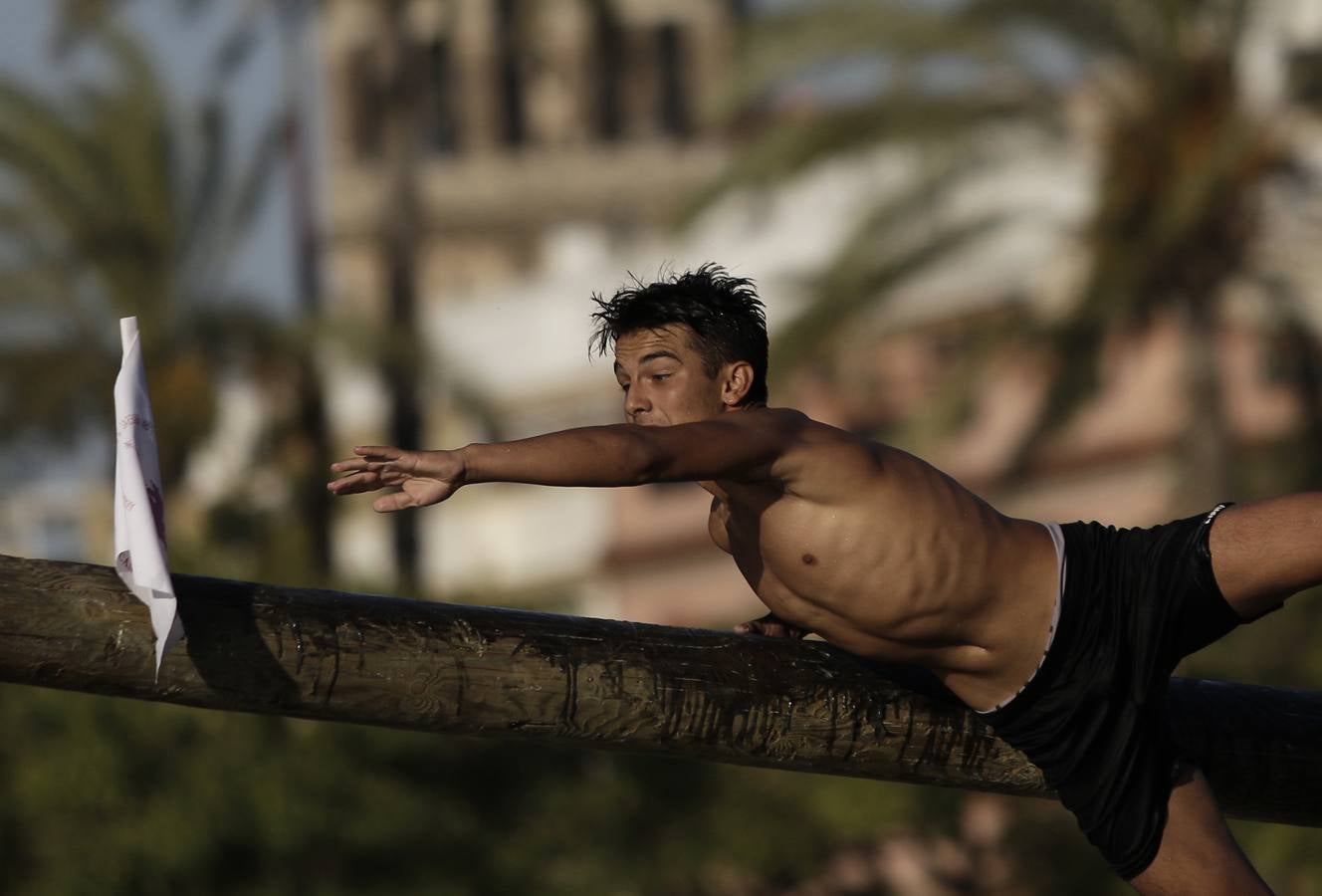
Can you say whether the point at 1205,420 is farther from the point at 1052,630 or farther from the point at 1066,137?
the point at 1052,630

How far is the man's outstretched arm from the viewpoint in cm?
408

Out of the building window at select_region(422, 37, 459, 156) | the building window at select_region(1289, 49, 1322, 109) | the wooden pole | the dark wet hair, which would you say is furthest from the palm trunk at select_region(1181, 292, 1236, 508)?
the building window at select_region(422, 37, 459, 156)

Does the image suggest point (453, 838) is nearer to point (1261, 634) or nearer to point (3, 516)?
point (1261, 634)

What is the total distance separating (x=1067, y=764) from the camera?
16.1 feet

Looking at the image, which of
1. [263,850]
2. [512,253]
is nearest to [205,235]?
[263,850]

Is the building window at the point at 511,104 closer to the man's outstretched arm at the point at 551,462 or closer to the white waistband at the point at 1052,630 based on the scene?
the white waistband at the point at 1052,630

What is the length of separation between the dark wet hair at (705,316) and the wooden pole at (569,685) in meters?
0.54

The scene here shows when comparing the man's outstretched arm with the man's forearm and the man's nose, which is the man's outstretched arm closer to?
the man's forearm

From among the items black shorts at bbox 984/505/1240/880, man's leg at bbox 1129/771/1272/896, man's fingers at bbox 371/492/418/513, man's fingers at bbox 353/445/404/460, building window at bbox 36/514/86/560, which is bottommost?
building window at bbox 36/514/86/560

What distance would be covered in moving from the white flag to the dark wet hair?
1026mm

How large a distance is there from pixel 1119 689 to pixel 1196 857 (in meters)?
0.36

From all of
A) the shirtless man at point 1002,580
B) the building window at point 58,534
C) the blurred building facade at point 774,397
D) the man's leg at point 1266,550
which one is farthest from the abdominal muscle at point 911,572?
the building window at point 58,534

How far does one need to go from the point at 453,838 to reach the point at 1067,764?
1432 centimetres

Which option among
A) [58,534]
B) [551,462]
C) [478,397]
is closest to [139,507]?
[551,462]
